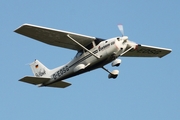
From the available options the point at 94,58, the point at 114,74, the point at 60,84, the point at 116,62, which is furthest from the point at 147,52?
the point at 60,84

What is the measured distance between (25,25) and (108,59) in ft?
16.5

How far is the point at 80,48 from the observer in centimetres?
3070

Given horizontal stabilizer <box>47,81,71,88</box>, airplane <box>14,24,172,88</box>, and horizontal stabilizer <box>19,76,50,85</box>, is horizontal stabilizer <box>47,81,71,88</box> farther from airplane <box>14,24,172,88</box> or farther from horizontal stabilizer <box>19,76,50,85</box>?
horizontal stabilizer <box>19,76,50,85</box>

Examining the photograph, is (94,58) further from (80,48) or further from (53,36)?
(53,36)

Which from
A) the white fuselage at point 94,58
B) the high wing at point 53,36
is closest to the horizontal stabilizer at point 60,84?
the white fuselage at point 94,58

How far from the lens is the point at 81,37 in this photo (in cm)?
2983

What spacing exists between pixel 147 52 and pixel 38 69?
24.6ft

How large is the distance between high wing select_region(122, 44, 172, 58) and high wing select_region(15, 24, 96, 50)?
405 centimetres

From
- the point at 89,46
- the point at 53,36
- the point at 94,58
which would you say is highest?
the point at 53,36

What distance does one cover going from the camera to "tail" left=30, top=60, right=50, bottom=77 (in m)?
34.1

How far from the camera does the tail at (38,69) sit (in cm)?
3409

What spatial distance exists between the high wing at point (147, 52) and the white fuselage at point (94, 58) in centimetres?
381

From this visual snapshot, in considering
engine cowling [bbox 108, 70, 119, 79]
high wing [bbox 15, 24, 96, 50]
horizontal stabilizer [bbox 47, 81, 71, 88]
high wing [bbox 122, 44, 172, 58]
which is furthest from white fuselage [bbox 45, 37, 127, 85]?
high wing [bbox 122, 44, 172, 58]

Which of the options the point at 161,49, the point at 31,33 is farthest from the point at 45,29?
the point at 161,49
